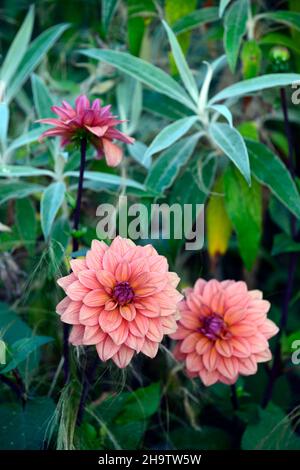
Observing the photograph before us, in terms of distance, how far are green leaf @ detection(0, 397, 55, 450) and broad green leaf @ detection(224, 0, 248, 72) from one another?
465mm

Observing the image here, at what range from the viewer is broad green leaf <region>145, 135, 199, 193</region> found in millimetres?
883

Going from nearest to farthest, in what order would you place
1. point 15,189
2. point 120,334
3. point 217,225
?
point 120,334 → point 15,189 → point 217,225

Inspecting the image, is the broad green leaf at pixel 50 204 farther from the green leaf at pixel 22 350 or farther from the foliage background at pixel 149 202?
the green leaf at pixel 22 350

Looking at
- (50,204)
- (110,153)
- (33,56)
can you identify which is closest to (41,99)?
(33,56)

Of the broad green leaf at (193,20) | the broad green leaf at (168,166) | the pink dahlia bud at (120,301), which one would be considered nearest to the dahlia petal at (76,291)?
the pink dahlia bud at (120,301)

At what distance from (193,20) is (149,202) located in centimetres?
29

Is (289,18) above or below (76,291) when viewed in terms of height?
above

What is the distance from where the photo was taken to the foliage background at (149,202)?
2.54 feet

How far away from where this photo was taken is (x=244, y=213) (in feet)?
3.07

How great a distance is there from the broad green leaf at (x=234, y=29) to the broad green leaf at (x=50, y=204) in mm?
265

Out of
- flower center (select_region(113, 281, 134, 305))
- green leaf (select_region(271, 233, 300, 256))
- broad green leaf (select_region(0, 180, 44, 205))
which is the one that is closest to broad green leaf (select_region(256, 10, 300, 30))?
green leaf (select_region(271, 233, 300, 256))

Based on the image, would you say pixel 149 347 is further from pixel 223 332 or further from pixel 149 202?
pixel 149 202

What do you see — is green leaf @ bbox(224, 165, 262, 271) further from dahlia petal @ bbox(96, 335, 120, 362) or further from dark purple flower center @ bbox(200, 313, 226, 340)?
dahlia petal @ bbox(96, 335, 120, 362)
